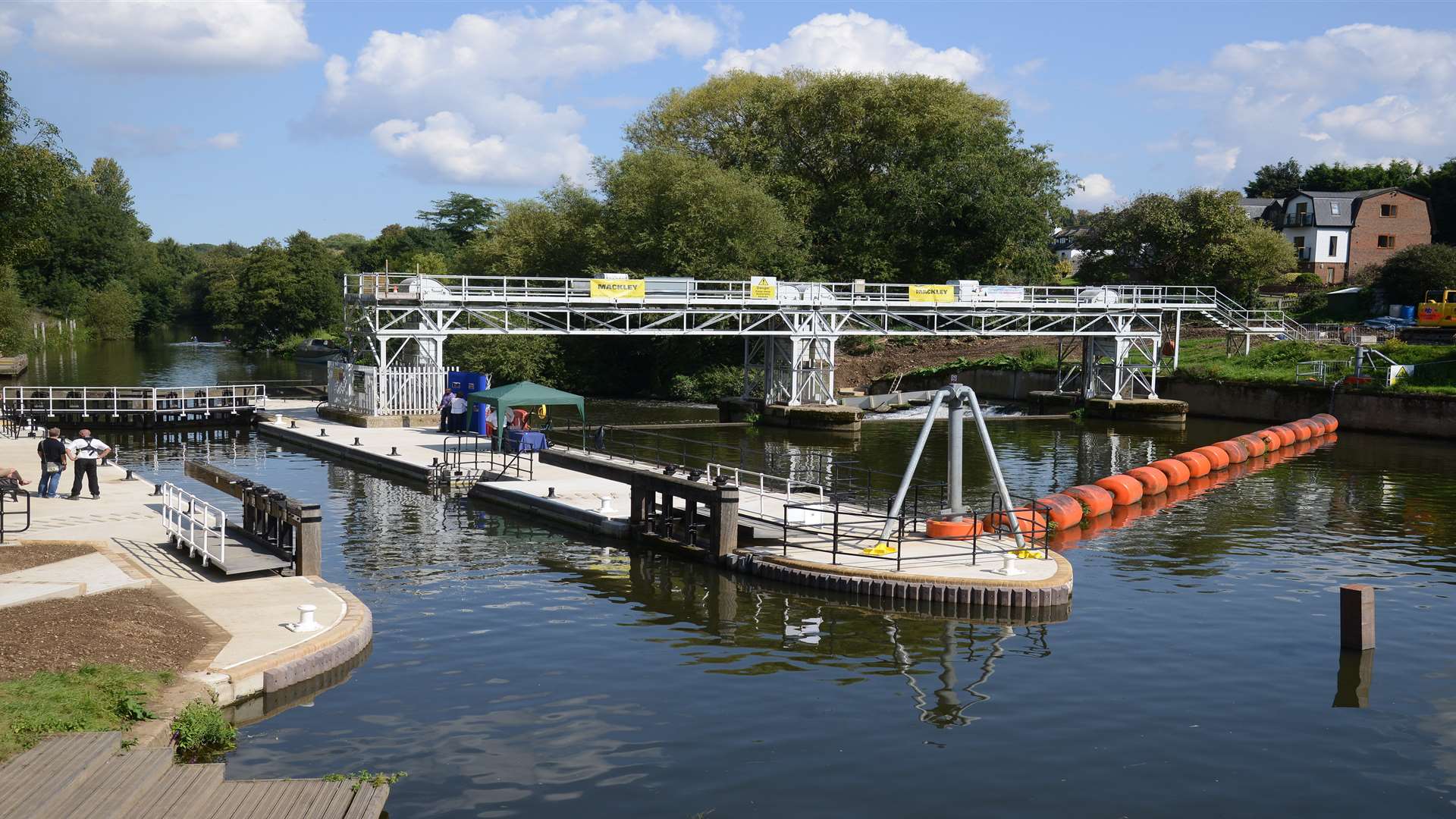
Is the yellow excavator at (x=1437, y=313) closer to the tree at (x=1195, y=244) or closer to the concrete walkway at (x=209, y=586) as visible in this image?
the tree at (x=1195, y=244)

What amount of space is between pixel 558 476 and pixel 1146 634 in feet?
60.9

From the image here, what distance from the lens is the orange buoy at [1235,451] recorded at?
41978 millimetres

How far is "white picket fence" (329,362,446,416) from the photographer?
4662 centimetres

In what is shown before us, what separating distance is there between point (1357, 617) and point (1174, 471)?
727 inches

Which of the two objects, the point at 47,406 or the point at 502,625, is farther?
the point at 47,406

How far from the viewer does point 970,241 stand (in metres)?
79.5

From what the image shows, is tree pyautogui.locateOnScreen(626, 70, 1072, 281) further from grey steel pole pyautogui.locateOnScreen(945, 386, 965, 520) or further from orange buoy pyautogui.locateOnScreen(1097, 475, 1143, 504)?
grey steel pole pyautogui.locateOnScreen(945, 386, 965, 520)

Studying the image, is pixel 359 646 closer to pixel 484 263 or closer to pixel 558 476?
pixel 558 476

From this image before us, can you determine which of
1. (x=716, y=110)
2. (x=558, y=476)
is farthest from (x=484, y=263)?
(x=558, y=476)

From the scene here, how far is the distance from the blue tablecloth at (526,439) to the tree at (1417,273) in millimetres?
56863

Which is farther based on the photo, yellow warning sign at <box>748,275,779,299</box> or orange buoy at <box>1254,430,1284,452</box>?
yellow warning sign at <box>748,275,779,299</box>

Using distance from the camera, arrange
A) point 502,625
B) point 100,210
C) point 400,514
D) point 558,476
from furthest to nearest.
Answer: point 100,210 → point 558,476 → point 400,514 → point 502,625

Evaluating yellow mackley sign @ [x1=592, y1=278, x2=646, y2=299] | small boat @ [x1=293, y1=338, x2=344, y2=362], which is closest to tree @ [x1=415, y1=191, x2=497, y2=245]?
small boat @ [x1=293, y1=338, x2=344, y2=362]

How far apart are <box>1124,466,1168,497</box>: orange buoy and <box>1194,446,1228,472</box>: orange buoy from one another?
18.2ft
